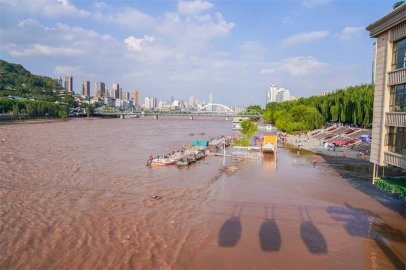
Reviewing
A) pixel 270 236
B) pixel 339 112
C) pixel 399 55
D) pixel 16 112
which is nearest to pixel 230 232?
pixel 270 236

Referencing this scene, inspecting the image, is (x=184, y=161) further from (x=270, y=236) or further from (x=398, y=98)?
(x=398, y=98)

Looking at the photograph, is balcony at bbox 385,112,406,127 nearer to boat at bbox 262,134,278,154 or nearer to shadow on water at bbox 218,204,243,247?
shadow on water at bbox 218,204,243,247

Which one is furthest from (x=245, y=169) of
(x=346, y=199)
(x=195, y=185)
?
(x=346, y=199)

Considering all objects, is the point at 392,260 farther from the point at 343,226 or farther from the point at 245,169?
the point at 245,169

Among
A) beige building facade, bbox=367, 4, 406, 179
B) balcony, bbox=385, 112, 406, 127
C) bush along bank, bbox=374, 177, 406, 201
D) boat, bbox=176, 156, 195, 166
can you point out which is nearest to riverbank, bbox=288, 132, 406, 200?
bush along bank, bbox=374, 177, 406, 201

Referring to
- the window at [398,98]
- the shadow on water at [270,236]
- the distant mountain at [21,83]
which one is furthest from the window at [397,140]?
the distant mountain at [21,83]

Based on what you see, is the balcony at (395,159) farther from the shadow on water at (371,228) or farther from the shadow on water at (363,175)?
the shadow on water at (363,175)
